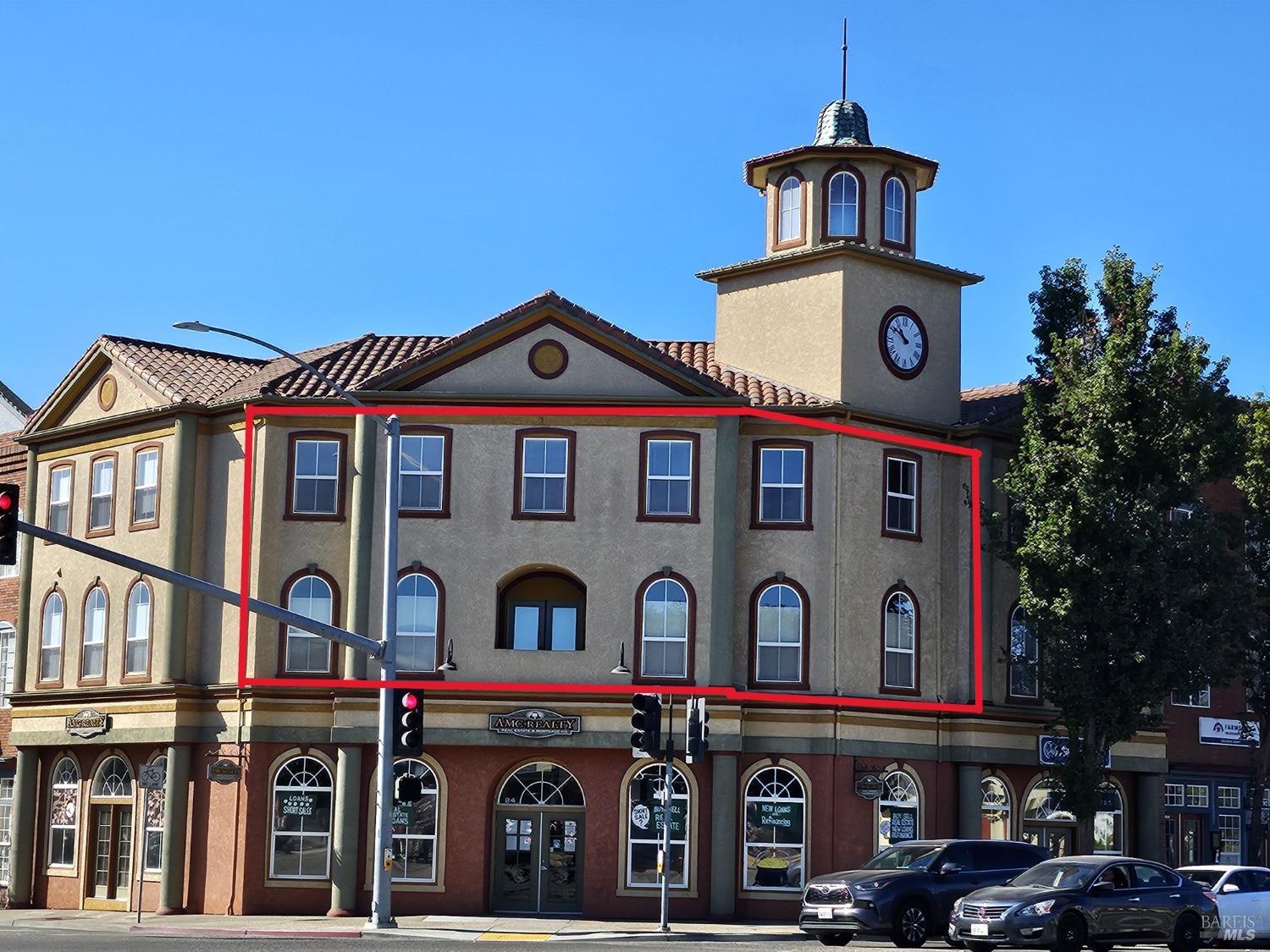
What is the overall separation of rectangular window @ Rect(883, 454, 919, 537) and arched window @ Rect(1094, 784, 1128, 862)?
25.4 ft

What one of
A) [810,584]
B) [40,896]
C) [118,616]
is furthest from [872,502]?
[40,896]

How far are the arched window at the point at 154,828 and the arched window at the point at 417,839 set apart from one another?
5.25 metres

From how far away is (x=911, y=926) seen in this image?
93.9 ft

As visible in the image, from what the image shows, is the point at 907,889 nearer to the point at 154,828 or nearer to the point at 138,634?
the point at 154,828

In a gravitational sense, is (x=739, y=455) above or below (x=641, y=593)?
above

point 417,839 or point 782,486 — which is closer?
point 417,839

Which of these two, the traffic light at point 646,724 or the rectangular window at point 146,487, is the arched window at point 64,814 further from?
the traffic light at point 646,724

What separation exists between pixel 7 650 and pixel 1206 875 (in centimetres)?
2878

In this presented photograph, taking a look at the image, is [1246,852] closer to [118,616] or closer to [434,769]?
[434,769]

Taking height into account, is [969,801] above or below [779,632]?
below

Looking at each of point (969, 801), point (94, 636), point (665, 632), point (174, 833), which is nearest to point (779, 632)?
point (665, 632)

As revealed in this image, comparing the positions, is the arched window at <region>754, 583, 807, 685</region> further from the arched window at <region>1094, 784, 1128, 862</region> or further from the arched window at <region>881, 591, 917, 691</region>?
the arched window at <region>1094, 784, 1128, 862</region>

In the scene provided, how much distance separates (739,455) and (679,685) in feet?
15.7

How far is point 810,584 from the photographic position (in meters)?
37.0
